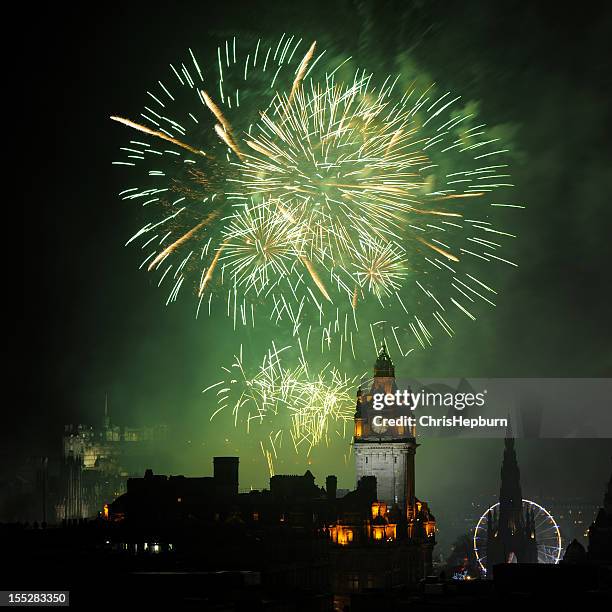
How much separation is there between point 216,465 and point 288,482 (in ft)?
41.4

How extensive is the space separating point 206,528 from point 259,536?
5.65m

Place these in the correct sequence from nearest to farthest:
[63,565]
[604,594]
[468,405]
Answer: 1. [604,594]
2. [63,565]
3. [468,405]

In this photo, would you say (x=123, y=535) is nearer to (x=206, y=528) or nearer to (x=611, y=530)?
(x=206, y=528)

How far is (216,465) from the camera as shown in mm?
179250

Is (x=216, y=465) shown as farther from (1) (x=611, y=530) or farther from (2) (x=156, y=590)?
(2) (x=156, y=590)

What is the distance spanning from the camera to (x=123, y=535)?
141000 mm

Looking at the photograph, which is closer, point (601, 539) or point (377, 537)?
point (377, 537)

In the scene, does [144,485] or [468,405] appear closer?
[144,485]

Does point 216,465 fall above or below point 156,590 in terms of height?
above

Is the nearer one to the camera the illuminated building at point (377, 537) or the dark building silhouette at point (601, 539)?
the illuminated building at point (377, 537)

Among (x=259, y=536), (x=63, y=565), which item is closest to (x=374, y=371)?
(x=259, y=536)

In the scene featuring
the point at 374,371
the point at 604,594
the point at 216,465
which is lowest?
the point at 604,594

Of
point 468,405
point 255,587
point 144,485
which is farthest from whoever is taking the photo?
point 468,405

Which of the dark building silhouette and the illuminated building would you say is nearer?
the illuminated building
